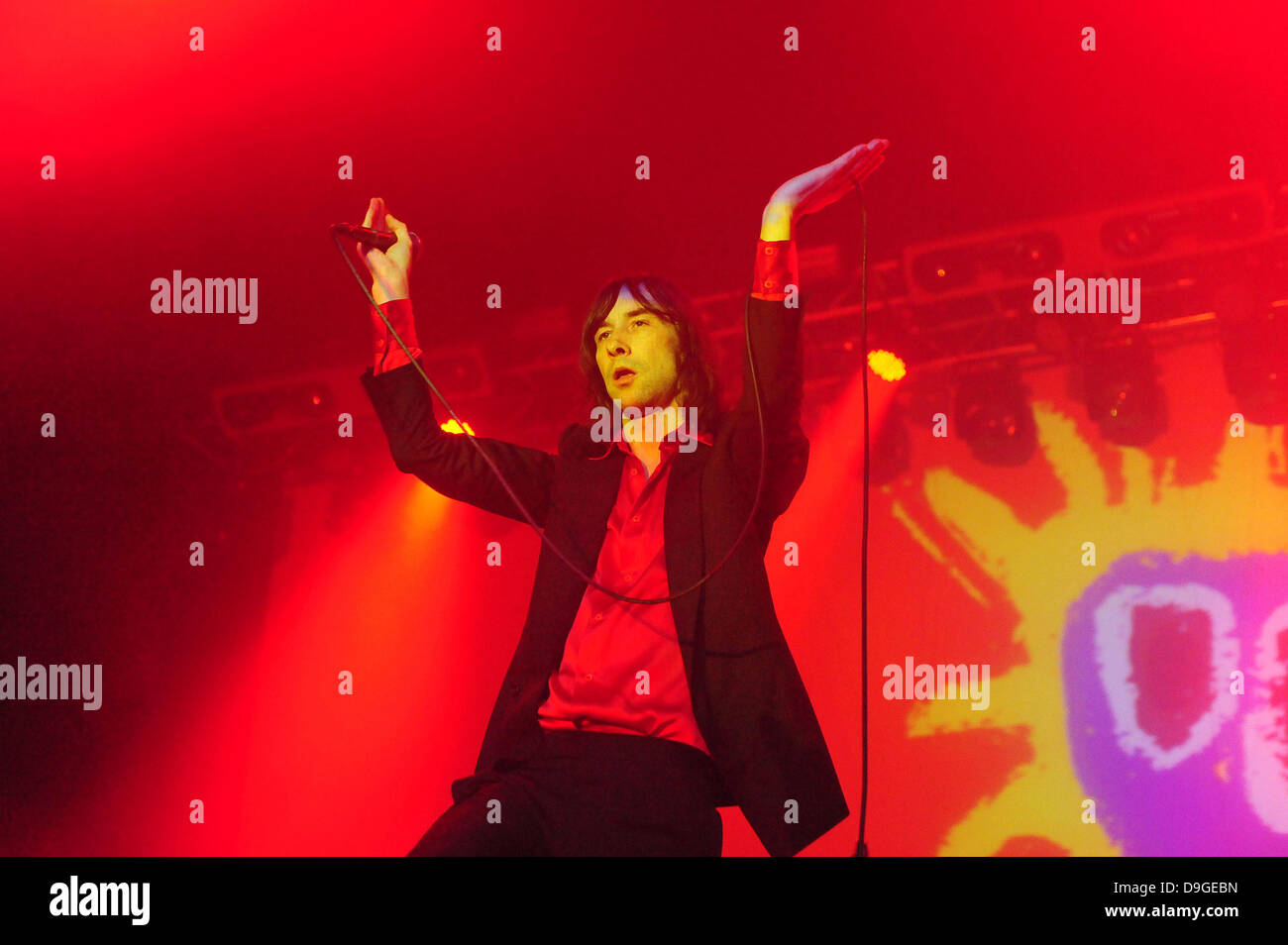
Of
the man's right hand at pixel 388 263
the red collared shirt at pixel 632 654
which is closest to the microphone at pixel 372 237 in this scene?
the man's right hand at pixel 388 263

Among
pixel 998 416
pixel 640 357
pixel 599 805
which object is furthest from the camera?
pixel 998 416

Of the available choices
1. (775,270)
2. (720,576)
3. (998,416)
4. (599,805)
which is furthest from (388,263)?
(998,416)

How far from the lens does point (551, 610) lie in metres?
2.16

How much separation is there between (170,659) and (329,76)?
6.04ft

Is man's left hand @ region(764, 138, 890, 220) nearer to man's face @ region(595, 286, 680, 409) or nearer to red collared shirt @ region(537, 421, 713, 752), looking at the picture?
man's face @ region(595, 286, 680, 409)

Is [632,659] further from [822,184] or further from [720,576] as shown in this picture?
[822,184]

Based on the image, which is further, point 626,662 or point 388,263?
point 388,263

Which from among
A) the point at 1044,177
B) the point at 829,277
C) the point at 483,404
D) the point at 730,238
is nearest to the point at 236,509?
the point at 483,404

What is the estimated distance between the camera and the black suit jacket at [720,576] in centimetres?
201

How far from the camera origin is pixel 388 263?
2285 mm

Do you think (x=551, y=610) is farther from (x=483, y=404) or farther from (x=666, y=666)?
(x=483, y=404)

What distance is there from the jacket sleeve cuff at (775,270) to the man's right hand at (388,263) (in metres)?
0.70

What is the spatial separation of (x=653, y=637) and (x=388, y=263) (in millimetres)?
901

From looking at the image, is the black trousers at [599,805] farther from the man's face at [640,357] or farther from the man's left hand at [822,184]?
the man's left hand at [822,184]
